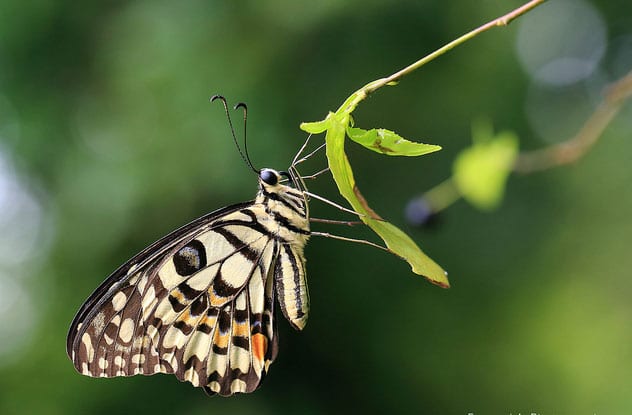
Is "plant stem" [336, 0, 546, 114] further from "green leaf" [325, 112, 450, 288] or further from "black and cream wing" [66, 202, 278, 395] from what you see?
"black and cream wing" [66, 202, 278, 395]

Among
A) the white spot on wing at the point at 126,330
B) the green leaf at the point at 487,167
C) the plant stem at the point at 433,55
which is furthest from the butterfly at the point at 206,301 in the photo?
the plant stem at the point at 433,55

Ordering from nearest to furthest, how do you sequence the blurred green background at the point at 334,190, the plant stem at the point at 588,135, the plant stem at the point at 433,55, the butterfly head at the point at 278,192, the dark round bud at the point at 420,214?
the plant stem at the point at 433,55
the plant stem at the point at 588,135
the butterfly head at the point at 278,192
the dark round bud at the point at 420,214
the blurred green background at the point at 334,190

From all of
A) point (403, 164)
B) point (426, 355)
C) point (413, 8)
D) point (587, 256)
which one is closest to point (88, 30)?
point (413, 8)

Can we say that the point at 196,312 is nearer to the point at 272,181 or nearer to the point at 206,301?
the point at 206,301

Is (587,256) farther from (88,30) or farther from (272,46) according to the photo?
(88,30)

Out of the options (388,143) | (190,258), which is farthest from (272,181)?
(388,143)

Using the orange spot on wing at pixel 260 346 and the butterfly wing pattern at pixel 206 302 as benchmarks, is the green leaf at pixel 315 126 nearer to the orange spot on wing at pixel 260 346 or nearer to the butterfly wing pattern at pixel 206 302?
the butterfly wing pattern at pixel 206 302

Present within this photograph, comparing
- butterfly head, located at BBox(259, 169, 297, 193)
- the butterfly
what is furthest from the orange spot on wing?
butterfly head, located at BBox(259, 169, 297, 193)

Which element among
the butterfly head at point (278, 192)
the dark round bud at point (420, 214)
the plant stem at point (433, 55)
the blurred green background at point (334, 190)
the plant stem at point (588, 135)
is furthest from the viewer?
the blurred green background at point (334, 190)

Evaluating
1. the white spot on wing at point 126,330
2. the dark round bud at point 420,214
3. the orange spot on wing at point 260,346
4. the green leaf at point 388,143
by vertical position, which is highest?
the dark round bud at point 420,214
